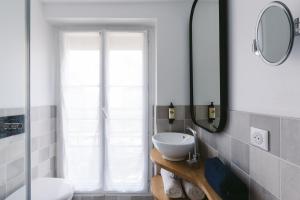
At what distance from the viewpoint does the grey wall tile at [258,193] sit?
2.80 feet

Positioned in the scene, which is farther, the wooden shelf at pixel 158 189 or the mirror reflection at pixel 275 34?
the wooden shelf at pixel 158 189

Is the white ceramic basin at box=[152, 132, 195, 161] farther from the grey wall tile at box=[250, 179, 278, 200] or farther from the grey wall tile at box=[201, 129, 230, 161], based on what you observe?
the grey wall tile at box=[250, 179, 278, 200]

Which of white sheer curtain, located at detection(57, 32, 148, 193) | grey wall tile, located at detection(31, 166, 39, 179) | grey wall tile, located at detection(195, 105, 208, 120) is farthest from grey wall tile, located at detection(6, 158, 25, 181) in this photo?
grey wall tile, located at detection(195, 105, 208, 120)

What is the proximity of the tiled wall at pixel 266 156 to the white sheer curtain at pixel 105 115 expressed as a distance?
123 centimetres

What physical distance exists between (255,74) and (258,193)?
557mm

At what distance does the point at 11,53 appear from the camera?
60.2 inches

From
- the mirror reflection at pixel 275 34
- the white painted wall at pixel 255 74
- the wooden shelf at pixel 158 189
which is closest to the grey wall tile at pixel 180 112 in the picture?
the wooden shelf at pixel 158 189

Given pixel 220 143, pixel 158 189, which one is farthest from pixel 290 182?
pixel 158 189

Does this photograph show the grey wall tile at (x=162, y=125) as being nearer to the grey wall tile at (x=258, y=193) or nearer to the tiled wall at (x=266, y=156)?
the tiled wall at (x=266, y=156)

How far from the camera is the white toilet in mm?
1492

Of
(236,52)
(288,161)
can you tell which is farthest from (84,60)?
(288,161)

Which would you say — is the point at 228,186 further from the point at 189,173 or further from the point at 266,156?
the point at 189,173

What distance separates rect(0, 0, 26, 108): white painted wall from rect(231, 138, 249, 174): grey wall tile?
1440 millimetres

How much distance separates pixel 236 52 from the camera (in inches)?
46.4
